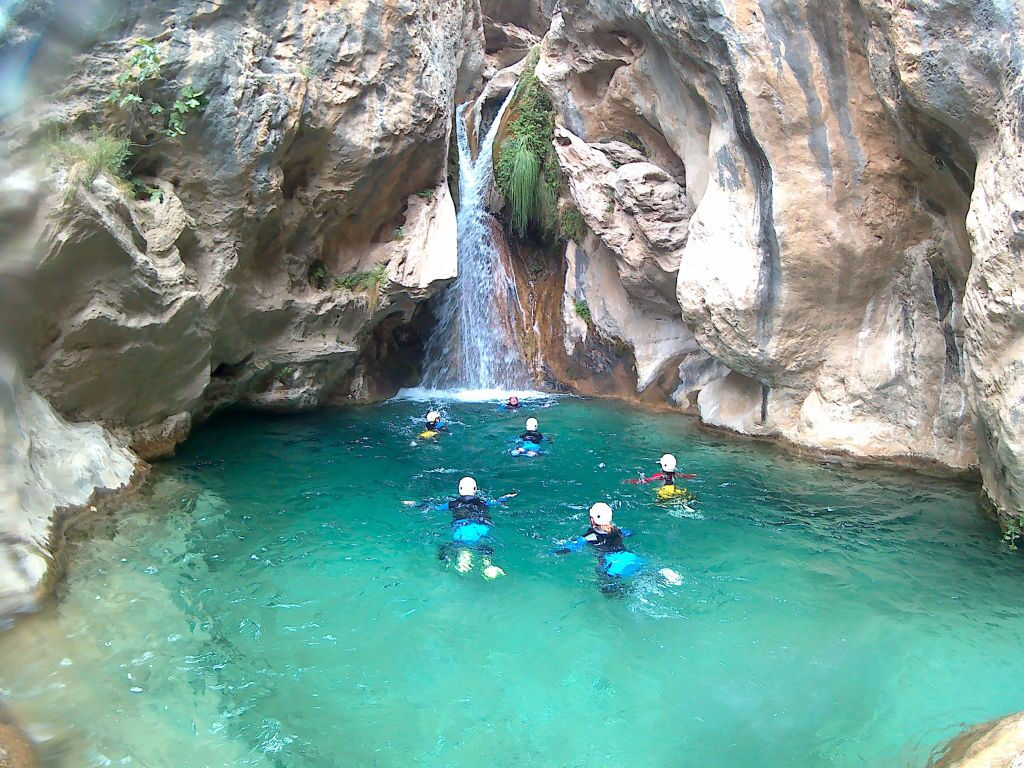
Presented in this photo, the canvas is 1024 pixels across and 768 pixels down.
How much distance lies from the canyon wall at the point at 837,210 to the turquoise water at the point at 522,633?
4.88 feet

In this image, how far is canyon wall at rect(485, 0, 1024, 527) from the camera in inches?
253

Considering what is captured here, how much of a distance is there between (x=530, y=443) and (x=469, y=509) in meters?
2.90

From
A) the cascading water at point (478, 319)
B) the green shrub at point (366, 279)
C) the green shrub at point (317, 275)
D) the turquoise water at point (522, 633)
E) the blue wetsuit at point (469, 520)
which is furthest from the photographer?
the cascading water at point (478, 319)

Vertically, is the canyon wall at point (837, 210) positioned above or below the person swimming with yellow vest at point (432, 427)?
above

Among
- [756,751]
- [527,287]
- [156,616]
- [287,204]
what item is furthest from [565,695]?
[527,287]

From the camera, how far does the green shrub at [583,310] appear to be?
48.6 feet

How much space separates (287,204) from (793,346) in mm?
7808

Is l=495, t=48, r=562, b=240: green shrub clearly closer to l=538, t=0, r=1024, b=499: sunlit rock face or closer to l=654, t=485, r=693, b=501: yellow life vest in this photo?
l=538, t=0, r=1024, b=499: sunlit rock face

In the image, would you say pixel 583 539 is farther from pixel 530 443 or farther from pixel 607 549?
pixel 530 443

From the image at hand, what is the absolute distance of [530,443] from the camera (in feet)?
35.0

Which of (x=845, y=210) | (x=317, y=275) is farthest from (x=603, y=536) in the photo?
(x=317, y=275)

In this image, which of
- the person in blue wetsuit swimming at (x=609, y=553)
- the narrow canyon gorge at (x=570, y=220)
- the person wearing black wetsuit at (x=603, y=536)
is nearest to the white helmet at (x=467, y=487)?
the person in blue wetsuit swimming at (x=609, y=553)

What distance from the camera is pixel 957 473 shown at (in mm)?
8867

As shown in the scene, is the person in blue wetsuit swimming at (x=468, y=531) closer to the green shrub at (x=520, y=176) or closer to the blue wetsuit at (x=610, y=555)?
the blue wetsuit at (x=610, y=555)
